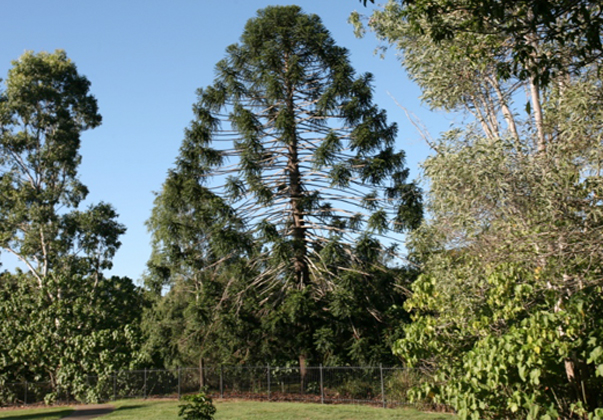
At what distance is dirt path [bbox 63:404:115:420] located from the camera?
2138 cm

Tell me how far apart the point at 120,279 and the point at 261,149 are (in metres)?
13.5

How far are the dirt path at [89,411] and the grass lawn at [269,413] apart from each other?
1.62ft

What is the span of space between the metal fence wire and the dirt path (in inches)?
54.3

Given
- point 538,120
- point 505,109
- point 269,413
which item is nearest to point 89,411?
point 269,413

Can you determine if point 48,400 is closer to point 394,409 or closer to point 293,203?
point 293,203

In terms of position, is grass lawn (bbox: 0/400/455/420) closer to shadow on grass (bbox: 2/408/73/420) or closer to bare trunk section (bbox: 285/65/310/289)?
shadow on grass (bbox: 2/408/73/420)

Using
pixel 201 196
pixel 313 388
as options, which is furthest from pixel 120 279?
pixel 313 388

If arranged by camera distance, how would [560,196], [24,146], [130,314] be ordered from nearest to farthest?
[560,196], [24,146], [130,314]

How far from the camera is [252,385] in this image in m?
23.2

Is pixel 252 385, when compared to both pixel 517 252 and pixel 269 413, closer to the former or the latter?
pixel 269 413

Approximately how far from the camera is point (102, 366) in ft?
91.3

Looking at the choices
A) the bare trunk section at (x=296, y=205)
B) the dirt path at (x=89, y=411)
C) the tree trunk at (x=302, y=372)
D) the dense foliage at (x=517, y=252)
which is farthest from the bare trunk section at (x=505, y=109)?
the dirt path at (x=89, y=411)

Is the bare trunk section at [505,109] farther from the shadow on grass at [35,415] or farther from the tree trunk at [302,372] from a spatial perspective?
the shadow on grass at [35,415]

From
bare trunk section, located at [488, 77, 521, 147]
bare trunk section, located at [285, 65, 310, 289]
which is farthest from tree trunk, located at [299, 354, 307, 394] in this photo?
bare trunk section, located at [488, 77, 521, 147]
